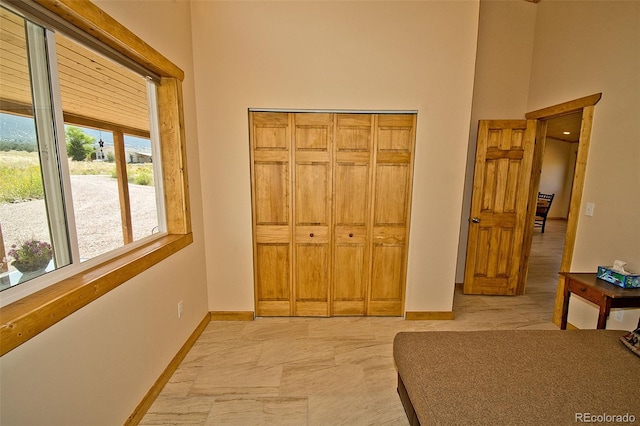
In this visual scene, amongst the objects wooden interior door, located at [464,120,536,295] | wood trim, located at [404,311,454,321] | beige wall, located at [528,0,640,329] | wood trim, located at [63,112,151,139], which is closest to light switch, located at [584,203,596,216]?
beige wall, located at [528,0,640,329]

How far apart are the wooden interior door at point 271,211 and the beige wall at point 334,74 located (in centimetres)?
11

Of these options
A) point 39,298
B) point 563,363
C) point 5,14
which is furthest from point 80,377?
point 563,363

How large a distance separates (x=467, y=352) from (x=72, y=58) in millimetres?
2676

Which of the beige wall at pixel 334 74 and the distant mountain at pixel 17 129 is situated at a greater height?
the beige wall at pixel 334 74

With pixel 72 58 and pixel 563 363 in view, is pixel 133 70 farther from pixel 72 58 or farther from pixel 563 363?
pixel 563 363

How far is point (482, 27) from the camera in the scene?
318cm

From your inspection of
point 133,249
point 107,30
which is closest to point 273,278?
point 133,249

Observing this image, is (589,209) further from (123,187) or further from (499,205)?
(123,187)

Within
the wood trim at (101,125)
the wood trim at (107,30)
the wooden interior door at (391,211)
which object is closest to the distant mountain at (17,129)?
the wood trim at (101,125)

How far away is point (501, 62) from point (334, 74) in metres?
2.30

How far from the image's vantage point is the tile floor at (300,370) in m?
1.69

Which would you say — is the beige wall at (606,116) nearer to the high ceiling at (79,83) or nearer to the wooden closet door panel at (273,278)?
the wooden closet door panel at (273,278)

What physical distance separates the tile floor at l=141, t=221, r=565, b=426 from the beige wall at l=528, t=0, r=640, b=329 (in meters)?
0.96

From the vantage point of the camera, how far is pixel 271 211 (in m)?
2.68
